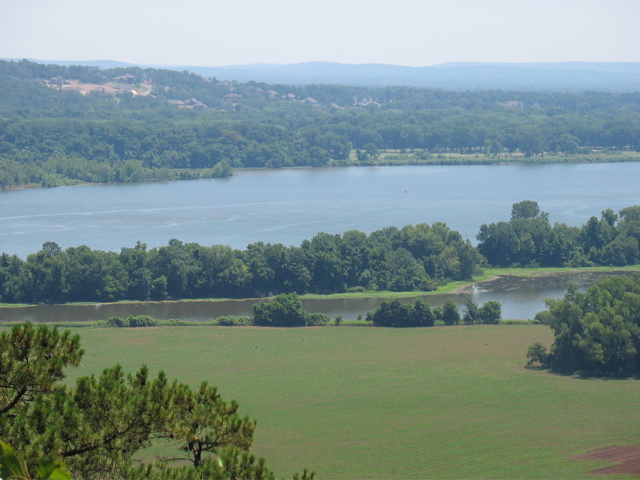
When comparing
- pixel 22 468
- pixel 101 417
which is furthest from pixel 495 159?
pixel 22 468

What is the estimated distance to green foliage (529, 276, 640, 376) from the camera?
19.8 metres

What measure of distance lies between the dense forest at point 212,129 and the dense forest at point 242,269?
28659 mm

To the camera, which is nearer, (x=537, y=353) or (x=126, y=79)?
(x=537, y=353)

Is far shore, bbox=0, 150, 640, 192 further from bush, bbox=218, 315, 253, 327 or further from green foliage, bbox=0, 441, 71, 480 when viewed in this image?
green foliage, bbox=0, 441, 71, 480

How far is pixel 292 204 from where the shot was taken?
4697 cm

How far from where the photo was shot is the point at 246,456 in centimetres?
693

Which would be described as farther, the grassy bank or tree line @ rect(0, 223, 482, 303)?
the grassy bank

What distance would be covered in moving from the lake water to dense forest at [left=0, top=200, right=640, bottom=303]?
973 mm

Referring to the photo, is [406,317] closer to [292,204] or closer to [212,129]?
[292,204]

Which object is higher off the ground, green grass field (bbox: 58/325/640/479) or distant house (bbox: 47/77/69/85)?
distant house (bbox: 47/77/69/85)

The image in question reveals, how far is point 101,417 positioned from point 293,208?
126 feet

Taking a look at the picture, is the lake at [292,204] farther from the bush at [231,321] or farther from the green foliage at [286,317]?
the green foliage at [286,317]

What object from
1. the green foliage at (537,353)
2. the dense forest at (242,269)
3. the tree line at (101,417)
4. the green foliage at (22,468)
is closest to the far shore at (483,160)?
the dense forest at (242,269)

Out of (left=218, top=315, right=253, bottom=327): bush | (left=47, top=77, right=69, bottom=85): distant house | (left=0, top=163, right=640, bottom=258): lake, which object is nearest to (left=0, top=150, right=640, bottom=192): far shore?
(left=0, top=163, right=640, bottom=258): lake
